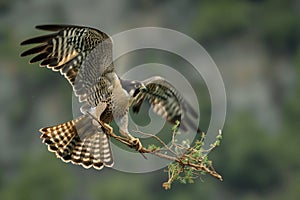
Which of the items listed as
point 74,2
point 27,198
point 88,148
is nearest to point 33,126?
point 27,198

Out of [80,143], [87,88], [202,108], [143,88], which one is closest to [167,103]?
[143,88]

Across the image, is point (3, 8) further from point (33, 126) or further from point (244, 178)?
point (244, 178)

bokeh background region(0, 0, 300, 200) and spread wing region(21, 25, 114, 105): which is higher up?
bokeh background region(0, 0, 300, 200)

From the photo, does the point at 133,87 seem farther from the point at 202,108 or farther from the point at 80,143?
the point at 202,108

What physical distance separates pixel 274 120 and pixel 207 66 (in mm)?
6276

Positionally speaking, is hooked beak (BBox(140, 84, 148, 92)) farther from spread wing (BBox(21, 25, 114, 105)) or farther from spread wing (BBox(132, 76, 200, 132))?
spread wing (BBox(21, 25, 114, 105))

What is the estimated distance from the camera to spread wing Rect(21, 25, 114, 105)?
7031 millimetres

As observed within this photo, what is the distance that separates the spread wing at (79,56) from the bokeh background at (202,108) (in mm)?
31364

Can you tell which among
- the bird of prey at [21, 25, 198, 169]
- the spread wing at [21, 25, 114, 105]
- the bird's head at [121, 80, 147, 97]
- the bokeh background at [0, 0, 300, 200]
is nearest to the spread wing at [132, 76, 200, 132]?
the bird of prey at [21, 25, 198, 169]

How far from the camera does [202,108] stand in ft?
138

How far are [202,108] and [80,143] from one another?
113 ft

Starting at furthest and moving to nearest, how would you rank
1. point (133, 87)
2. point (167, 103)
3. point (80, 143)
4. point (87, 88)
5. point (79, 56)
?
point (167, 103) < point (80, 143) < point (133, 87) < point (87, 88) < point (79, 56)

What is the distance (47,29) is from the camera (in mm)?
6738

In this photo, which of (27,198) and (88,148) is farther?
(27,198)
